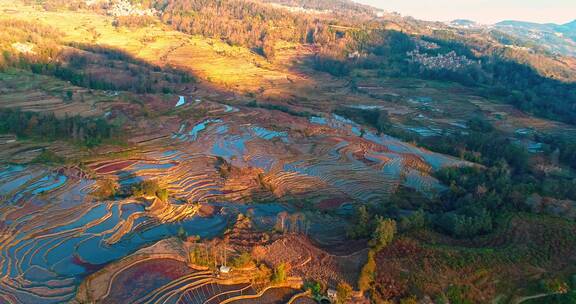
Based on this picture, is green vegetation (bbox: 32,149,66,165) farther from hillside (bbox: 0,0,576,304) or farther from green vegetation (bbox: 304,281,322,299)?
green vegetation (bbox: 304,281,322,299)

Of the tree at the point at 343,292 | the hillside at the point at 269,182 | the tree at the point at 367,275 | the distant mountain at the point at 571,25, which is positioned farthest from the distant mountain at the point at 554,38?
the tree at the point at 343,292

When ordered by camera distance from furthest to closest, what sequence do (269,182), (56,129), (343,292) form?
1. (56,129)
2. (269,182)
3. (343,292)

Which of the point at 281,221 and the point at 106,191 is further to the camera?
the point at 106,191

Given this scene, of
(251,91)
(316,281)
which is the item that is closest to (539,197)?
(316,281)

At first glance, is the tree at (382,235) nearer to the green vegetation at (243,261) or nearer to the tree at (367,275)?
the tree at (367,275)

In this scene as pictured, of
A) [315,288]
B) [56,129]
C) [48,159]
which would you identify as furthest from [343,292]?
[56,129]

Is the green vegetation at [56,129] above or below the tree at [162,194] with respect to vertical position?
above

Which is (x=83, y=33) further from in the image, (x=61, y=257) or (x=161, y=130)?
(x=61, y=257)

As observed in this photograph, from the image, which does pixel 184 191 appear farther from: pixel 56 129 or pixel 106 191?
pixel 56 129

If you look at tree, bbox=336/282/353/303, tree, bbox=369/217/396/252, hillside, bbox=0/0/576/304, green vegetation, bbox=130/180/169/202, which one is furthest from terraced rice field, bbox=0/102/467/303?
tree, bbox=369/217/396/252
